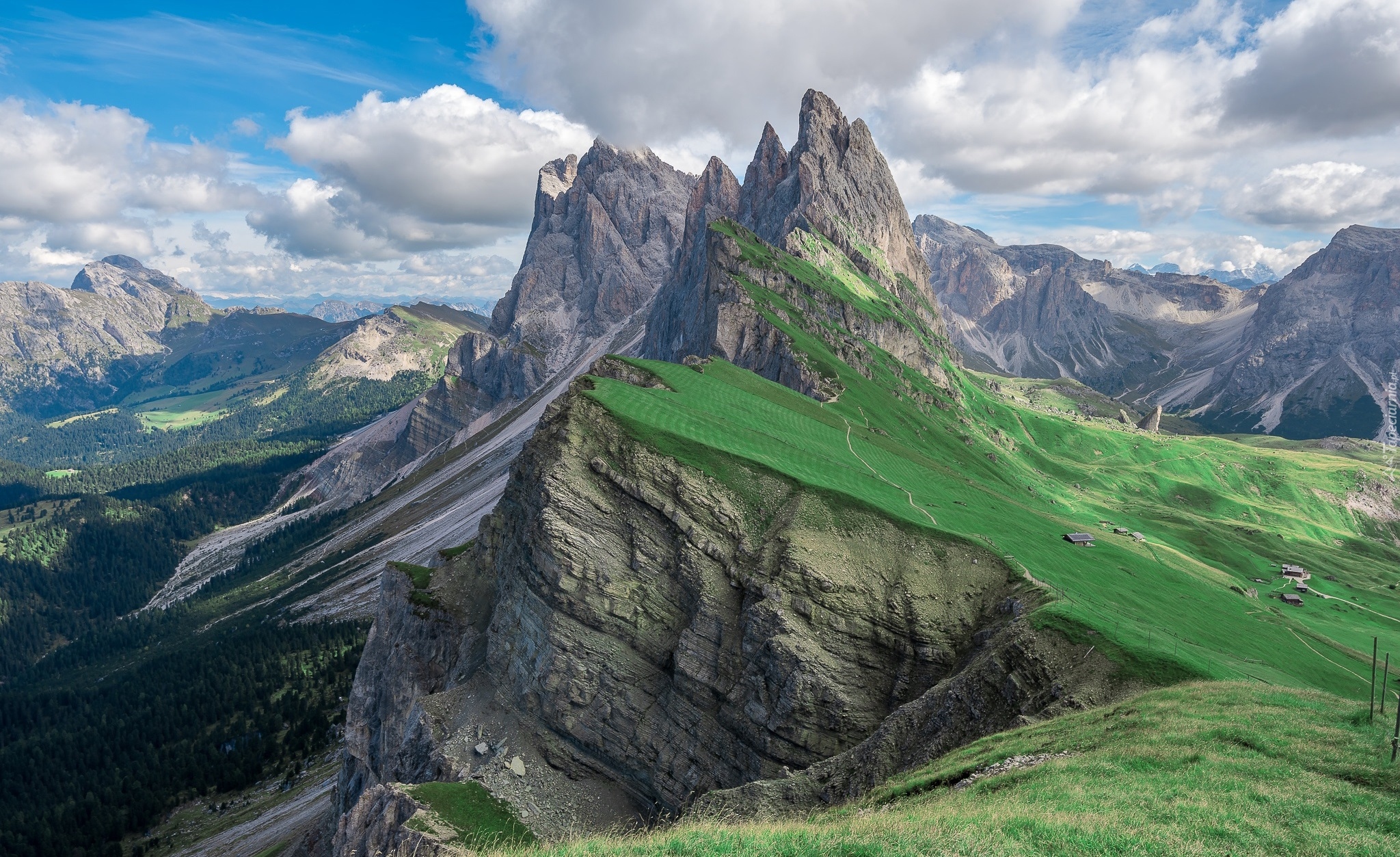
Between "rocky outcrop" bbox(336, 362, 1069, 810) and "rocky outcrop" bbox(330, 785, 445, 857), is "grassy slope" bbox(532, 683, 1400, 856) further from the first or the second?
"rocky outcrop" bbox(330, 785, 445, 857)

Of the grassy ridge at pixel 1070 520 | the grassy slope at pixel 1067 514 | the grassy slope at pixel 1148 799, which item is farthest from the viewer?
the grassy slope at pixel 1067 514

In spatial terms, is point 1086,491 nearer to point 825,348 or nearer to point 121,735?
point 825,348

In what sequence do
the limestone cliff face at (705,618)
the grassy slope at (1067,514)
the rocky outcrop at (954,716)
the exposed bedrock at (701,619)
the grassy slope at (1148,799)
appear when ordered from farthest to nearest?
the grassy slope at (1067,514) → the limestone cliff face at (705,618) → the exposed bedrock at (701,619) → the rocky outcrop at (954,716) → the grassy slope at (1148,799)

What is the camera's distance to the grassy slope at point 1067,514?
4694 centimetres

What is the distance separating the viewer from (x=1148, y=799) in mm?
18938

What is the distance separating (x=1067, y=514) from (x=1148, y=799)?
10072 centimetres

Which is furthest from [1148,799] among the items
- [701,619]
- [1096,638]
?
[701,619]

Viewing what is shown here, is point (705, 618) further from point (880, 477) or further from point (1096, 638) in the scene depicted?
point (880, 477)

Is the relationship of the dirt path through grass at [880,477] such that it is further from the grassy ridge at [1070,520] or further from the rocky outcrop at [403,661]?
the rocky outcrop at [403,661]

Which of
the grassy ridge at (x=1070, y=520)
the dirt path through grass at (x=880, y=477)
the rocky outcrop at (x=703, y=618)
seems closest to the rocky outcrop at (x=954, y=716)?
the grassy ridge at (x=1070, y=520)

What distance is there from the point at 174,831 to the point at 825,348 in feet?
451

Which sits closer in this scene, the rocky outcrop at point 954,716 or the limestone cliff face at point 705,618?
the rocky outcrop at point 954,716

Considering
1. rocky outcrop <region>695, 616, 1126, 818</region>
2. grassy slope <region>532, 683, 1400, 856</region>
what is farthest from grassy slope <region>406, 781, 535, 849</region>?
grassy slope <region>532, 683, 1400, 856</region>

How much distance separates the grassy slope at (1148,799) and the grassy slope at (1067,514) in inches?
394
